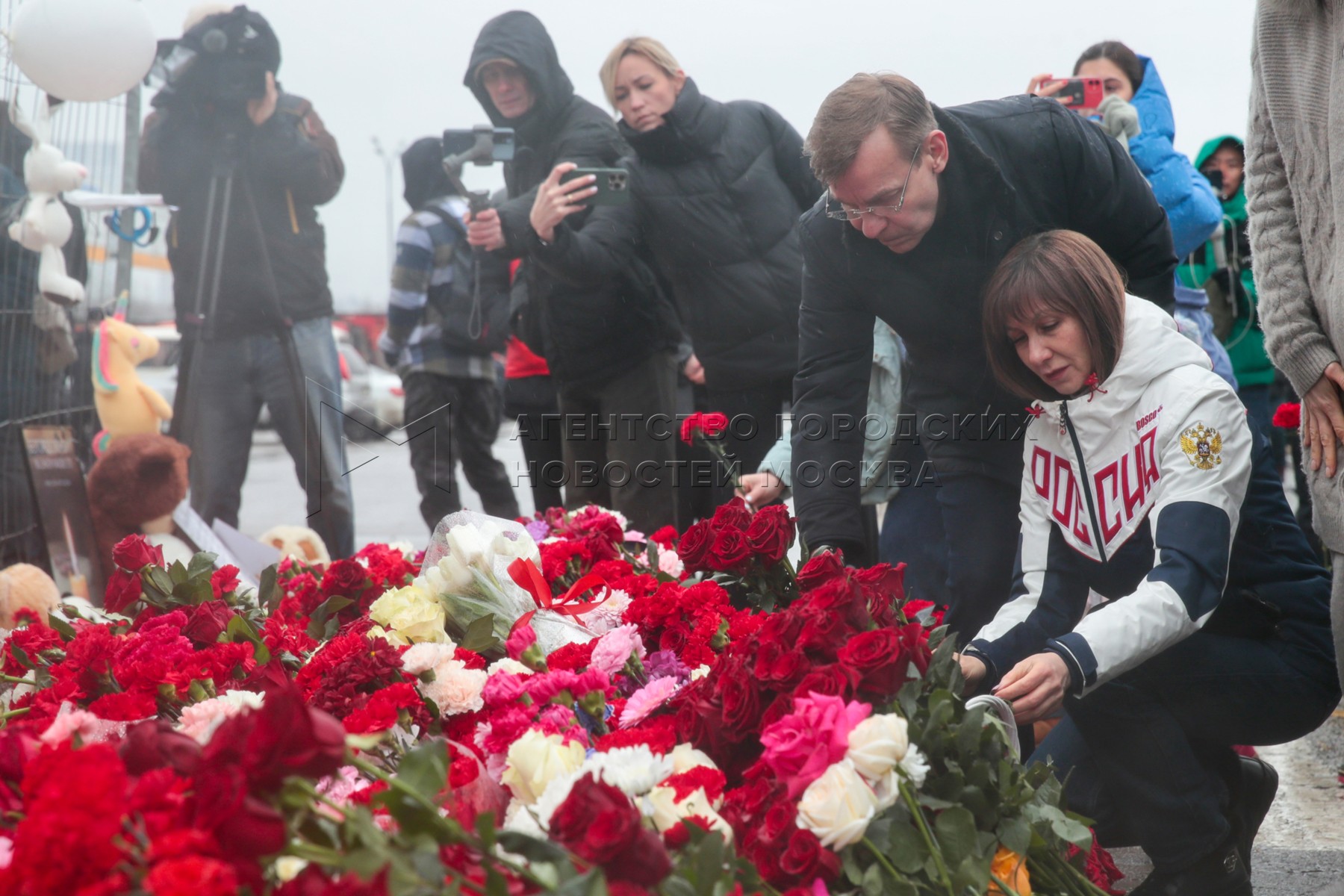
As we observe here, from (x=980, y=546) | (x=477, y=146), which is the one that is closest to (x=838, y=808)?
(x=980, y=546)

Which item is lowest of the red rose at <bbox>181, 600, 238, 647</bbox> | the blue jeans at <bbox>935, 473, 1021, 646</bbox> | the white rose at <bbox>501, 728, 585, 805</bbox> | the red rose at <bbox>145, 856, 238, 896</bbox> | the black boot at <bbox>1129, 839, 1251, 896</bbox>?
the black boot at <bbox>1129, 839, 1251, 896</bbox>

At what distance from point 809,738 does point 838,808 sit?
0.08m

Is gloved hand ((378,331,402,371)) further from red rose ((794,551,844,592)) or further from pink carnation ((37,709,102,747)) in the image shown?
red rose ((794,551,844,592))

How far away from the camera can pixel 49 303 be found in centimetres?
422

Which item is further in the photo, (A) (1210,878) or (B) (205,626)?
(A) (1210,878)

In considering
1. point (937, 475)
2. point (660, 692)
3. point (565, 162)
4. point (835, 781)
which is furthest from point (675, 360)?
point (835, 781)

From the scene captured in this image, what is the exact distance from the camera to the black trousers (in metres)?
4.85

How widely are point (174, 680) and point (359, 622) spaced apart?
0.28 m

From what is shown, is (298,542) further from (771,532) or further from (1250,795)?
(1250,795)

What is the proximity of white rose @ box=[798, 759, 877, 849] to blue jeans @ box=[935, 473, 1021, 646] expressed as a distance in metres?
1.49

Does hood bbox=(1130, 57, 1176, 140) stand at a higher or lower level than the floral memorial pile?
higher

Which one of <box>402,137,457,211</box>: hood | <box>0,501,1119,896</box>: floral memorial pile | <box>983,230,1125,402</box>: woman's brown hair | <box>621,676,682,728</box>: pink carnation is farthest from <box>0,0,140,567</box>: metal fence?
<box>983,230,1125,402</box>: woman's brown hair

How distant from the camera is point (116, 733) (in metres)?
1.60

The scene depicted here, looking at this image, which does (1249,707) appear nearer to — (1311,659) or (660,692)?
(1311,659)
